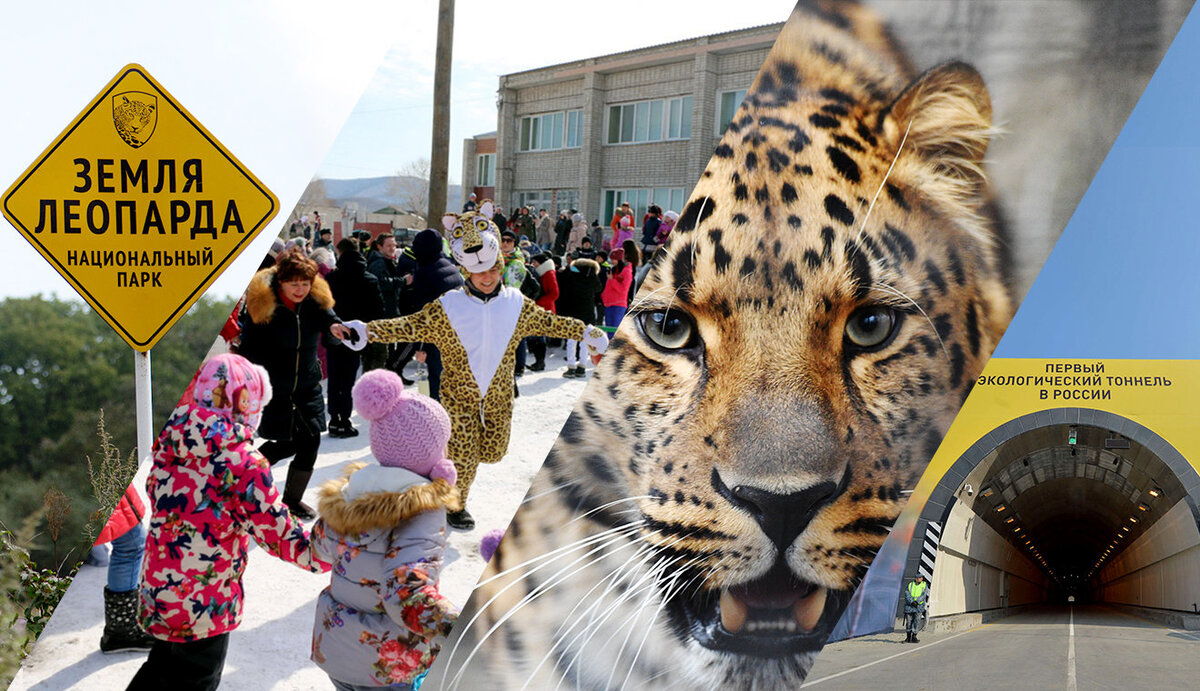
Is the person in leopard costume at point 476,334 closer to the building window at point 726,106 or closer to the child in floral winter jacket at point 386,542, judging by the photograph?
the child in floral winter jacket at point 386,542

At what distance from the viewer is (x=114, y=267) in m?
1.98

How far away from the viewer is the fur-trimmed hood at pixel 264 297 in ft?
6.25

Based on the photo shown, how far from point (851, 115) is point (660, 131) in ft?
0.87

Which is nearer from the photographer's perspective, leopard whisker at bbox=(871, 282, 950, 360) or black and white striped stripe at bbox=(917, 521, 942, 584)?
leopard whisker at bbox=(871, 282, 950, 360)

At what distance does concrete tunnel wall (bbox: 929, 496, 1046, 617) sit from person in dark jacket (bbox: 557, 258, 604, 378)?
5.26m

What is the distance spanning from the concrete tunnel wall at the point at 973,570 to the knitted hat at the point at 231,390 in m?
5.50

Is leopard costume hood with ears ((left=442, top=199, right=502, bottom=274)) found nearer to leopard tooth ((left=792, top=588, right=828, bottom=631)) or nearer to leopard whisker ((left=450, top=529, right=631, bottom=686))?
leopard whisker ((left=450, top=529, right=631, bottom=686))

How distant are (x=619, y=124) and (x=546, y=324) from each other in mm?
677

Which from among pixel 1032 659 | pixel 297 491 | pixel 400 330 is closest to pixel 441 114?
pixel 400 330

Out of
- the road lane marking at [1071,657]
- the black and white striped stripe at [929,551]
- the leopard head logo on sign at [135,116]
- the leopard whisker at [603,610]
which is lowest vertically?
the road lane marking at [1071,657]

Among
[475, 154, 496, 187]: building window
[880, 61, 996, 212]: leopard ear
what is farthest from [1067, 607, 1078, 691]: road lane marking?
[475, 154, 496, 187]: building window

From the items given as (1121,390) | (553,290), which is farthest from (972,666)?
(553,290)

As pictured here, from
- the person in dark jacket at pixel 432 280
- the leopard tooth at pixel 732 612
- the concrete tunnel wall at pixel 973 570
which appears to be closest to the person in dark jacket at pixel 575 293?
the person in dark jacket at pixel 432 280

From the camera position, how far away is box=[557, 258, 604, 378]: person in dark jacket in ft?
5.18
